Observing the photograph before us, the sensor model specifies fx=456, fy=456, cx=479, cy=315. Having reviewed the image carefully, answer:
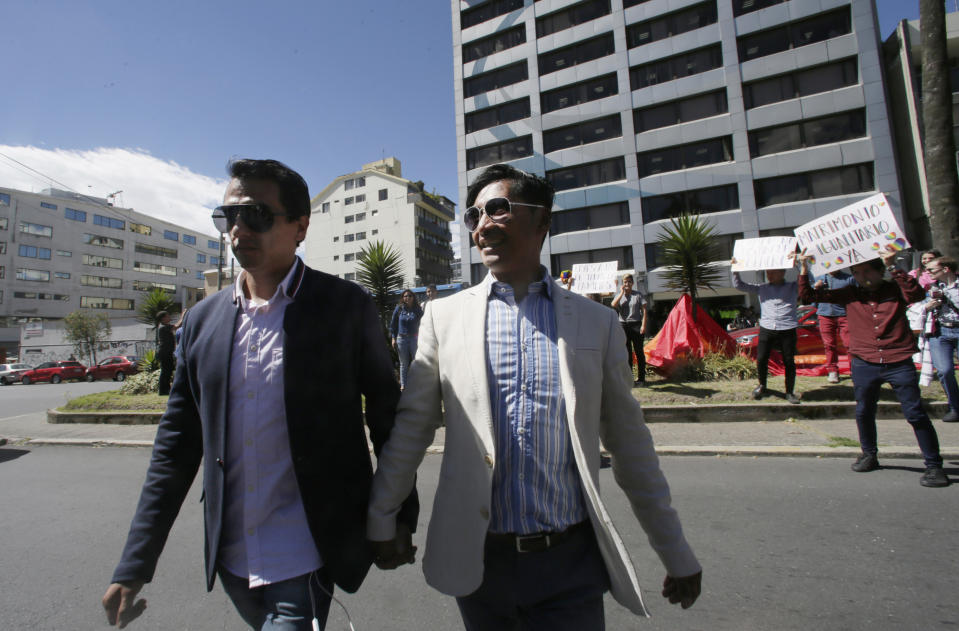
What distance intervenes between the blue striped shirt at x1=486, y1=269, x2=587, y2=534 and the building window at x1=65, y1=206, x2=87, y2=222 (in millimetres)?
82874

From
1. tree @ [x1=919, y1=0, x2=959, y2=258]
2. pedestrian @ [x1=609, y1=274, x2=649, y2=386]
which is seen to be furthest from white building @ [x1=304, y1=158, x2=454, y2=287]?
tree @ [x1=919, y1=0, x2=959, y2=258]

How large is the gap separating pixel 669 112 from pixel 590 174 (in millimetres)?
6248

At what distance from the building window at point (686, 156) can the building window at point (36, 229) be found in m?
72.7

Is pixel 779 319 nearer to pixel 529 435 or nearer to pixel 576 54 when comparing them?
pixel 529 435

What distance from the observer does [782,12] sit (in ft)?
90.3

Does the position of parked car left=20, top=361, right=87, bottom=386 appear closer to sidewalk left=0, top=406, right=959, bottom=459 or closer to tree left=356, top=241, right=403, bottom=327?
tree left=356, top=241, right=403, bottom=327

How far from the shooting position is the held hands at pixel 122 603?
1.40 m

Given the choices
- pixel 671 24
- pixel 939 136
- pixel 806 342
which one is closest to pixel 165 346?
pixel 806 342

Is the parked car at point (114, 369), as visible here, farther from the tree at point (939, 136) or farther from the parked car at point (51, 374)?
the tree at point (939, 136)

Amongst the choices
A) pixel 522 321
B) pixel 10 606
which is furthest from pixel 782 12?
pixel 10 606

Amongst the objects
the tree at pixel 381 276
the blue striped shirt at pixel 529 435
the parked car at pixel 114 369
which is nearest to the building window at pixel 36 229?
the parked car at pixel 114 369

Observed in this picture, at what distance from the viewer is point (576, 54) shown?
33531mm

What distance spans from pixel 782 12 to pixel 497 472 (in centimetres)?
3694

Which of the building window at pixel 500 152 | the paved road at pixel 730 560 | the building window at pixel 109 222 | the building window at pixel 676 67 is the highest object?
the building window at pixel 109 222
